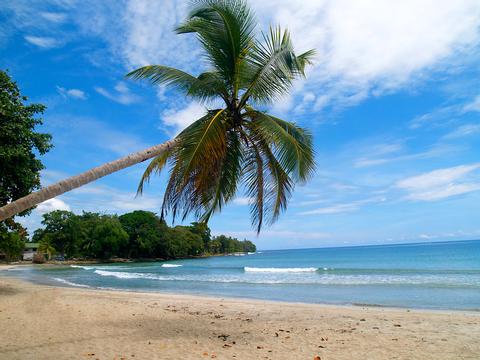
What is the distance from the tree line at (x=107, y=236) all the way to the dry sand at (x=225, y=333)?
5490cm

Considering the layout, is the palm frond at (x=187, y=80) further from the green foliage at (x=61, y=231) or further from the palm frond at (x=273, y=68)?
the green foliage at (x=61, y=231)

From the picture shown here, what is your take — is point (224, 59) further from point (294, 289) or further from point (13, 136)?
point (294, 289)

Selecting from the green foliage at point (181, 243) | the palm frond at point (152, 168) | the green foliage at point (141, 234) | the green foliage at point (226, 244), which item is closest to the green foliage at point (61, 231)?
the green foliage at point (141, 234)

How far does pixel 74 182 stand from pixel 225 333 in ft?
14.5

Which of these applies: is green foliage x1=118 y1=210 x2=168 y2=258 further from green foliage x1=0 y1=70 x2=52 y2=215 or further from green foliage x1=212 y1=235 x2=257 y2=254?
green foliage x1=0 y1=70 x2=52 y2=215

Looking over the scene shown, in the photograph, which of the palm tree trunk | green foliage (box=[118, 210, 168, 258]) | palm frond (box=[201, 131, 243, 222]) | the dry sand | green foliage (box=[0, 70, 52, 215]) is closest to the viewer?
the palm tree trunk

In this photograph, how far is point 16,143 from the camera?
33.8 ft

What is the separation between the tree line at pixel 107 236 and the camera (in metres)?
66.9

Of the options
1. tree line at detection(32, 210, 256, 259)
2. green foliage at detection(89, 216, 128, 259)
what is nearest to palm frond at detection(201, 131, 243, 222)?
tree line at detection(32, 210, 256, 259)

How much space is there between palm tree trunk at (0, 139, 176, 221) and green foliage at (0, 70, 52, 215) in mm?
5765

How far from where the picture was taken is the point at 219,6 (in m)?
6.09

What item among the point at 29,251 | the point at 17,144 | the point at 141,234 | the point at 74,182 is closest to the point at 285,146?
the point at 74,182

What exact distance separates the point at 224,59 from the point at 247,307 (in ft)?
27.4

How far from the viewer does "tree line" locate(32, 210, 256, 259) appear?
66875 millimetres
